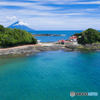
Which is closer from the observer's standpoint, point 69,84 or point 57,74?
point 69,84

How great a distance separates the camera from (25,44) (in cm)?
5625

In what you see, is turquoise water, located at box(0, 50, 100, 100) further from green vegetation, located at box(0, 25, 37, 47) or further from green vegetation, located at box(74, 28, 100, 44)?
green vegetation, located at box(74, 28, 100, 44)

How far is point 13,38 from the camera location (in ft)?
166

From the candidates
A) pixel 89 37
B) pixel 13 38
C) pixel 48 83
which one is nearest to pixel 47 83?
pixel 48 83

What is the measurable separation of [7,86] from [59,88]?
8.46 m

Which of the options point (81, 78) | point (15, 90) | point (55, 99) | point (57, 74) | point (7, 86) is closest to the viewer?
point (55, 99)

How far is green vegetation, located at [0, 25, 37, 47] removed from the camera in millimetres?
48022

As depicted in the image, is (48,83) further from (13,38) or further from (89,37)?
(89,37)

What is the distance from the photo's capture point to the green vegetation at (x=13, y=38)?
48.0m

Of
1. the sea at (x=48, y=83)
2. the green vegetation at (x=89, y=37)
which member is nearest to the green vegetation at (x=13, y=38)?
the sea at (x=48, y=83)

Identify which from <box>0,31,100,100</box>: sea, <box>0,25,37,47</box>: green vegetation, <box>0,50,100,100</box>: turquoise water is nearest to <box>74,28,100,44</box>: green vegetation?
<box>0,25,37,47</box>: green vegetation

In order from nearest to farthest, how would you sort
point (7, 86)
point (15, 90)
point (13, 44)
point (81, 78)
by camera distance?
point (15, 90) → point (7, 86) → point (81, 78) → point (13, 44)

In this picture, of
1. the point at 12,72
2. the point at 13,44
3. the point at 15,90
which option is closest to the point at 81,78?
the point at 15,90

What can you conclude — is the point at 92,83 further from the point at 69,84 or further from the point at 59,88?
the point at 59,88
